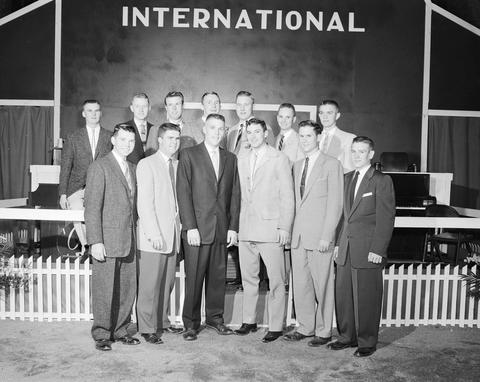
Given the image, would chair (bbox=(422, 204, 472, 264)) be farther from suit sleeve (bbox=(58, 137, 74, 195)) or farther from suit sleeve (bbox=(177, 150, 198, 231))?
suit sleeve (bbox=(58, 137, 74, 195))

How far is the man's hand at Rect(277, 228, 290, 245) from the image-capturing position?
16.5 feet

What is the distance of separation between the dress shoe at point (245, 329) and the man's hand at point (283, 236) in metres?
0.86

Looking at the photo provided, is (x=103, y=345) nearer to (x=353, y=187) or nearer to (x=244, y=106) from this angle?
(x=353, y=187)

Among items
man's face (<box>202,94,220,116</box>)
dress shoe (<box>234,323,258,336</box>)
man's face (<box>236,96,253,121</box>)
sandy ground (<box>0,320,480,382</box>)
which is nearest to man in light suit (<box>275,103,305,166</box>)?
man's face (<box>236,96,253,121</box>)

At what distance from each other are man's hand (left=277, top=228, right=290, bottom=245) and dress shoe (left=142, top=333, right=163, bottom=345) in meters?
1.34

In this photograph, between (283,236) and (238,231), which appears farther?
(238,231)

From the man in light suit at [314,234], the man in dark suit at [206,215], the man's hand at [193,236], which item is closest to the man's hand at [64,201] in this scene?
the man in dark suit at [206,215]

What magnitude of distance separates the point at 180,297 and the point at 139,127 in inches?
72.0

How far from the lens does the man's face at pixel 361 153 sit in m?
4.80

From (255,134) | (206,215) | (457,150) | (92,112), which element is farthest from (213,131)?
(457,150)

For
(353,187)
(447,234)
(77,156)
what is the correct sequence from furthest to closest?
(447,234)
(77,156)
(353,187)

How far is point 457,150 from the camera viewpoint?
35.0ft

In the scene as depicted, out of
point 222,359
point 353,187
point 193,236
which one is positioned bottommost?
point 222,359

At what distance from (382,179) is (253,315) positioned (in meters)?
1.71
